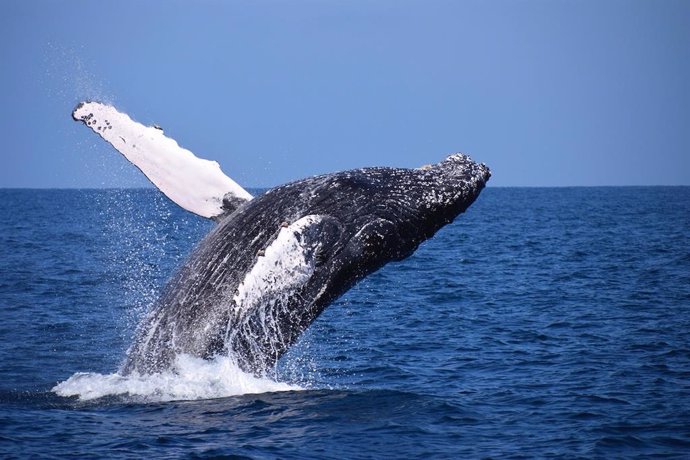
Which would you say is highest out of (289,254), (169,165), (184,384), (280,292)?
(169,165)

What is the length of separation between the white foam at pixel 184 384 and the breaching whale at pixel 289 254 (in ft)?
0.39

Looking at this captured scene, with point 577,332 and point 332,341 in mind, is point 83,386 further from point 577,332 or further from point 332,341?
point 577,332

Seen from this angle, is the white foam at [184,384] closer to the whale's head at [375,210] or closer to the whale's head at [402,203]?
the whale's head at [375,210]

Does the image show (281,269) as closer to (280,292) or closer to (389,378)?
(280,292)

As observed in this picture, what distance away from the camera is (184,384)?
10.8 m

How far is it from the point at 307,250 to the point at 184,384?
2179 mm

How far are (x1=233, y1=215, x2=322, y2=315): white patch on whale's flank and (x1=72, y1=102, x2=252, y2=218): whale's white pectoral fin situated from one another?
1.27 m

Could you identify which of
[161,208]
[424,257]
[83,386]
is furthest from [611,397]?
[161,208]

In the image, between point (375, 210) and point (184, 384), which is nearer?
point (375, 210)

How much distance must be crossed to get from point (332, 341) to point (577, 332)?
462 centimetres

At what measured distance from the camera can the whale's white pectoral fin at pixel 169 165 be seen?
1095cm

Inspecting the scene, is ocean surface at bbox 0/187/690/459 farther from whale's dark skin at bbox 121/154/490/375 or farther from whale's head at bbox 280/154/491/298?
whale's head at bbox 280/154/491/298

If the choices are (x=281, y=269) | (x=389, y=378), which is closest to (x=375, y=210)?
(x=281, y=269)

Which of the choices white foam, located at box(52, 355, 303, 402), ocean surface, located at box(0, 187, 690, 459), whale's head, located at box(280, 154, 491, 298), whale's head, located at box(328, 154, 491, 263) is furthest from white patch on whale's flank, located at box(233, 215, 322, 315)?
ocean surface, located at box(0, 187, 690, 459)
